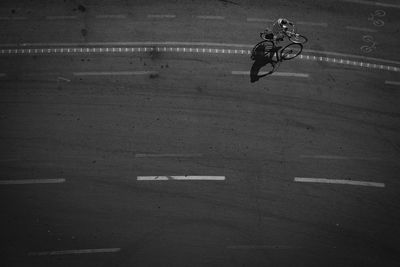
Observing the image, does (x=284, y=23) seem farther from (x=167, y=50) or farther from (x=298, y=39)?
(x=167, y=50)

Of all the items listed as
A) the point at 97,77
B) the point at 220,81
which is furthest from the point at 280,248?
the point at 97,77

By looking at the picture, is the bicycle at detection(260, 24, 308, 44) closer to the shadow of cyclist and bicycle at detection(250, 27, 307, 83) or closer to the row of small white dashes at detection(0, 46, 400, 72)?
the shadow of cyclist and bicycle at detection(250, 27, 307, 83)

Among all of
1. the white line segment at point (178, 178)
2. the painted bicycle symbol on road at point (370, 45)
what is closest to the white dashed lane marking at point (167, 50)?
the painted bicycle symbol on road at point (370, 45)

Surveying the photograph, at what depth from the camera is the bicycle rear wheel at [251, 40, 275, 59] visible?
2042 centimetres

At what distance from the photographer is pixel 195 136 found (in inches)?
757

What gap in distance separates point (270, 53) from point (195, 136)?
18.4 ft

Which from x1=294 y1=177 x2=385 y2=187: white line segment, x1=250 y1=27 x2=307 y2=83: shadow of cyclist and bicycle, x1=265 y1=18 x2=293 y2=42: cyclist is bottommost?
x1=294 y1=177 x2=385 y2=187: white line segment

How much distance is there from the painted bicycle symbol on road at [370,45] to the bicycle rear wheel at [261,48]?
466 cm

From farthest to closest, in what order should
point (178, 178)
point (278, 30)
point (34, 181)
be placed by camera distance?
point (278, 30), point (178, 178), point (34, 181)

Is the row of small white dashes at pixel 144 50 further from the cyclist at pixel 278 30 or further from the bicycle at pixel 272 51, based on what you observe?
the cyclist at pixel 278 30

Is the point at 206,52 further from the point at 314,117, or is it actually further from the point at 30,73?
the point at 30,73

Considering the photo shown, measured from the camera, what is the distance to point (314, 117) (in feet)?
64.4

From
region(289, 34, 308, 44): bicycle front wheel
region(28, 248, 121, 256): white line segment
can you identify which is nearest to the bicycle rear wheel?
region(289, 34, 308, 44): bicycle front wheel

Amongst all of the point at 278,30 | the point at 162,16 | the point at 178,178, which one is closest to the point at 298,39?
the point at 278,30
